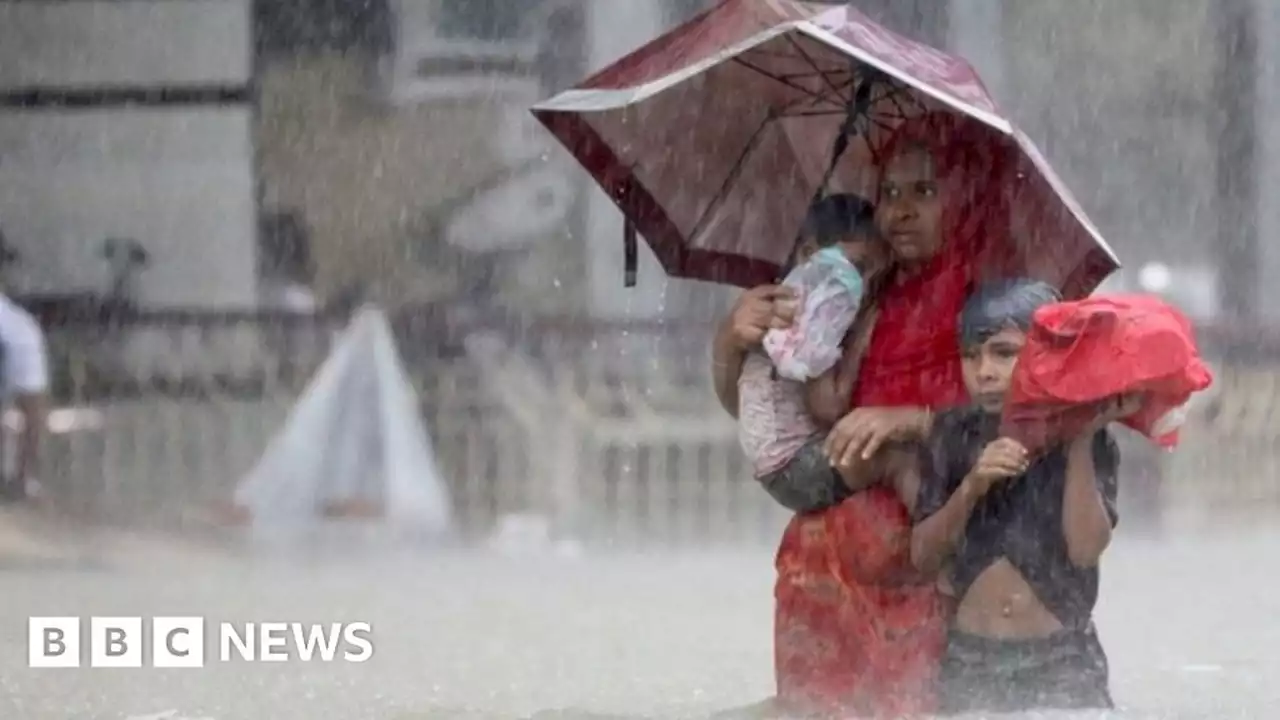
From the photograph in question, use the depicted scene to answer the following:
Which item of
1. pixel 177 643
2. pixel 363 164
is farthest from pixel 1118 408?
pixel 363 164

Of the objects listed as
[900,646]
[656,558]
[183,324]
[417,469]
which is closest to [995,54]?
[656,558]

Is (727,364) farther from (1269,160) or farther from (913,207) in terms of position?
(1269,160)

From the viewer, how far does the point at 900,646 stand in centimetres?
274

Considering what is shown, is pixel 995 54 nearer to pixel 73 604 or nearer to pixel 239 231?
pixel 239 231

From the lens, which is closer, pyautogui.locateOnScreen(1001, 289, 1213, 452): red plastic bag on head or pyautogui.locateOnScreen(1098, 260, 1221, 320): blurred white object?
pyautogui.locateOnScreen(1001, 289, 1213, 452): red plastic bag on head

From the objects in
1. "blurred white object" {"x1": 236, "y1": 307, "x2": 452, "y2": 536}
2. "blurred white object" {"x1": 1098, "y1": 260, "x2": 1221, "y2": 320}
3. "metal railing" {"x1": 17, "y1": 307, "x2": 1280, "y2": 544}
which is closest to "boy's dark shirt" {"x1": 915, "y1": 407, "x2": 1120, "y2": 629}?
"metal railing" {"x1": 17, "y1": 307, "x2": 1280, "y2": 544}

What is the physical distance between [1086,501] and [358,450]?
3.04 m

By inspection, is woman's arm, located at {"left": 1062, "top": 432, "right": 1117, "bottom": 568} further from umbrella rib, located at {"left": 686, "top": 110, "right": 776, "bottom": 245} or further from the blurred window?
the blurred window

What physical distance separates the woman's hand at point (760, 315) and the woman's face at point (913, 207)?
6.6 inches

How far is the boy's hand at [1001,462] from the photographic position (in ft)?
8.53

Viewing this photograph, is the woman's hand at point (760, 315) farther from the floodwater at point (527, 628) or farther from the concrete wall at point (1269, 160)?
the concrete wall at point (1269, 160)

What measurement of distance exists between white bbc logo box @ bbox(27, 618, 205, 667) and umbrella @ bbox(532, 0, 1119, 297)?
1466 mm

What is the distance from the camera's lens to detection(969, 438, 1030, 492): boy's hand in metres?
2.60

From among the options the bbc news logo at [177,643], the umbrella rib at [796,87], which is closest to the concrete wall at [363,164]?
the bbc news logo at [177,643]
